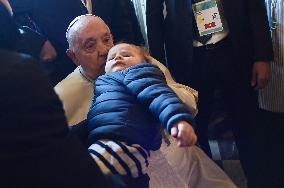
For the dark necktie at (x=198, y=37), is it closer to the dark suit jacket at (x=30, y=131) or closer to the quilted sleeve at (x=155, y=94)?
the quilted sleeve at (x=155, y=94)

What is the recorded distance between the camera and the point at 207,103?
200cm

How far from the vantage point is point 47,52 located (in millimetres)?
1810

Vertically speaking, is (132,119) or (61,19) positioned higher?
(61,19)

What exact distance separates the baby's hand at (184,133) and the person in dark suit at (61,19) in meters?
0.95

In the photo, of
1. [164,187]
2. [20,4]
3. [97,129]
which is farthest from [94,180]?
[20,4]

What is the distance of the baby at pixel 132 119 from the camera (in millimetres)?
1057

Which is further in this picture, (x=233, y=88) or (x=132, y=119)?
(x=233, y=88)

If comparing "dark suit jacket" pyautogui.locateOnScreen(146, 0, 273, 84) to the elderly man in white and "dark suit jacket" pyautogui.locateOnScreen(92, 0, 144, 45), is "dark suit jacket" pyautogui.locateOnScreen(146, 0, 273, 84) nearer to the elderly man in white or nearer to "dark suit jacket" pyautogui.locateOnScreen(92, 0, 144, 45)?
"dark suit jacket" pyautogui.locateOnScreen(92, 0, 144, 45)

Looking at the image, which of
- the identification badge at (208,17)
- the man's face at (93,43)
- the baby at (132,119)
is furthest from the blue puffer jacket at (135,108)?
the identification badge at (208,17)

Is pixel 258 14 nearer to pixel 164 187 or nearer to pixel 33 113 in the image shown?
pixel 164 187

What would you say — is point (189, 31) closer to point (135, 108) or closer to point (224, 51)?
point (224, 51)

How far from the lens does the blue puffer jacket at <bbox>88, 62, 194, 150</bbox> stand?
1104mm

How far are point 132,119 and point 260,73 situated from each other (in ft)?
2.90

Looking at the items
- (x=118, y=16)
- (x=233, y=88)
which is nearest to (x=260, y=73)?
(x=233, y=88)
